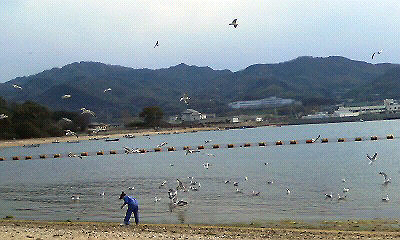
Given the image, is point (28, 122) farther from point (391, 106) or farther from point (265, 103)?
point (265, 103)

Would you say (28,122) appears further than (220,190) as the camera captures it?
Yes

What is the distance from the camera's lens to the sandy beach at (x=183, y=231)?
13914 mm

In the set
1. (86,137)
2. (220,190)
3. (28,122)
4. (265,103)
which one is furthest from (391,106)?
(220,190)

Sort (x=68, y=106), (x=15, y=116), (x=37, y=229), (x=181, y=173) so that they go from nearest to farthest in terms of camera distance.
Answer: (x=37, y=229) → (x=181, y=173) → (x=15, y=116) → (x=68, y=106)

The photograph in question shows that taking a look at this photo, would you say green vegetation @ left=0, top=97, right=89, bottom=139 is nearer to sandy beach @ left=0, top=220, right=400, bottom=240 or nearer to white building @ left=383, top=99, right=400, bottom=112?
sandy beach @ left=0, top=220, right=400, bottom=240

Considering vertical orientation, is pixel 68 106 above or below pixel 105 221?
above

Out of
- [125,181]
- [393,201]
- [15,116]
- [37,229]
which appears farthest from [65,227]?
[15,116]

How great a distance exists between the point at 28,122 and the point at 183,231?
93.9m

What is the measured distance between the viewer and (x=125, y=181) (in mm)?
33906

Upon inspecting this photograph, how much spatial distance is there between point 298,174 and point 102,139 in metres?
79.6

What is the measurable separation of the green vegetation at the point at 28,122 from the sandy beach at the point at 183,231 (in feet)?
284

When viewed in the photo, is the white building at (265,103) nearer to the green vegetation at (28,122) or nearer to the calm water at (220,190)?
the green vegetation at (28,122)

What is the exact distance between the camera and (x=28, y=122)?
104m

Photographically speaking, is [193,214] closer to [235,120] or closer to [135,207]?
[135,207]
